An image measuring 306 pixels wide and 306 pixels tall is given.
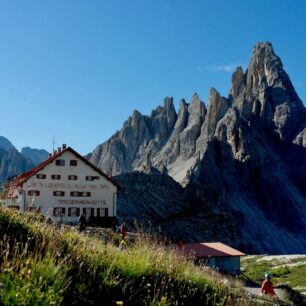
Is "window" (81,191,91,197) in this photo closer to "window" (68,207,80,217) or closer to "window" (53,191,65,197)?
"window" (68,207,80,217)

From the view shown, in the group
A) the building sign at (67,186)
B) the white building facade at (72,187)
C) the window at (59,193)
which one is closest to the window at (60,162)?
the white building facade at (72,187)

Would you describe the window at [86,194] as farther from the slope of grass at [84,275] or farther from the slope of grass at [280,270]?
the slope of grass at [84,275]

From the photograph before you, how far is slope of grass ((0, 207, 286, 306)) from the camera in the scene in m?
7.17

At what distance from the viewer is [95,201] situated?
202 ft

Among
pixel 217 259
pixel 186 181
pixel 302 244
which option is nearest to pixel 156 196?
pixel 186 181

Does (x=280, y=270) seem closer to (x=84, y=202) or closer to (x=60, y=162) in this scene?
(x=84, y=202)

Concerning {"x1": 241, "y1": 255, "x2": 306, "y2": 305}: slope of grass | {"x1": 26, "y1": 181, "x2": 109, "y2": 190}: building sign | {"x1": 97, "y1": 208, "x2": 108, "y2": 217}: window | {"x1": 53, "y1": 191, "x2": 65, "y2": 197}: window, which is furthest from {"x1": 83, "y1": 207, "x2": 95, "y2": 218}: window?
{"x1": 241, "y1": 255, "x2": 306, "y2": 305}: slope of grass

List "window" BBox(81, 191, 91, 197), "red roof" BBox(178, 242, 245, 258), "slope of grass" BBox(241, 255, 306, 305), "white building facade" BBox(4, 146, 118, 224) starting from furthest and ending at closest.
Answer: "window" BBox(81, 191, 91, 197)
"white building facade" BBox(4, 146, 118, 224)
"red roof" BBox(178, 242, 245, 258)
"slope of grass" BBox(241, 255, 306, 305)

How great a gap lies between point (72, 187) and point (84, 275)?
53.4 m

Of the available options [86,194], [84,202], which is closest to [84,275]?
[84,202]

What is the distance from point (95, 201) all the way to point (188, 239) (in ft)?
170

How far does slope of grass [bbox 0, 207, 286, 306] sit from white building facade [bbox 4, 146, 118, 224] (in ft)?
161

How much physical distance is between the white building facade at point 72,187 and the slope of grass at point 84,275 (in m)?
49.2

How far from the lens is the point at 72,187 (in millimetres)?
61469
